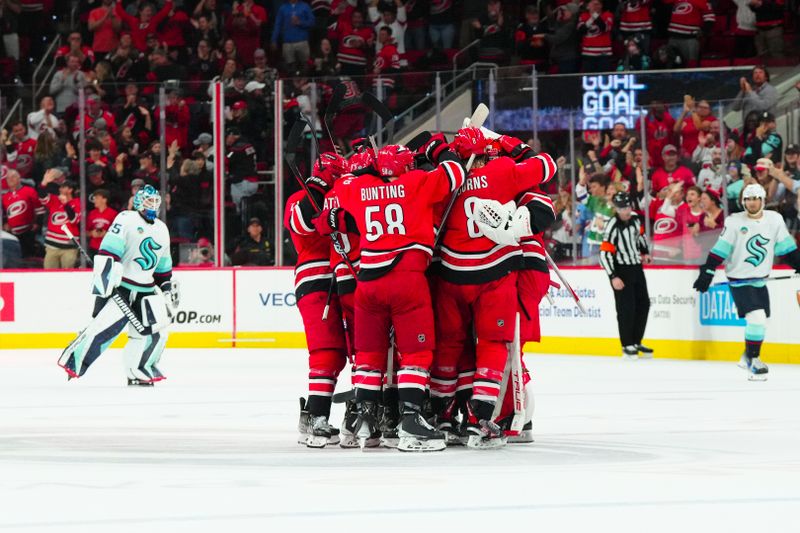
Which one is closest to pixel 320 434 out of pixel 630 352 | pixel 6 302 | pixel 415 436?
pixel 415 436

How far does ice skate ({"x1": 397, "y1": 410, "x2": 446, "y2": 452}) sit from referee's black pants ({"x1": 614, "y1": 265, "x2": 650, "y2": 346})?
23.9ft

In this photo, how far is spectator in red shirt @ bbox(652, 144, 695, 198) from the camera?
13.5m

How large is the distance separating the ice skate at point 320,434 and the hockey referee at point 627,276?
277 inches

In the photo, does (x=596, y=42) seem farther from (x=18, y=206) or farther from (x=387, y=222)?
(x=387, y=222)

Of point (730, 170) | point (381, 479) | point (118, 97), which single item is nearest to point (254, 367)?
point (118, 97)

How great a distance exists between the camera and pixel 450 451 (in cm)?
635

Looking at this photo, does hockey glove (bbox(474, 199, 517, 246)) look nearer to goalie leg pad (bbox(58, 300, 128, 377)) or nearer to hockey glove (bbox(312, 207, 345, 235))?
hockey glove (bbox(312, 207, 345, 235))

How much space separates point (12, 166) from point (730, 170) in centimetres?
731

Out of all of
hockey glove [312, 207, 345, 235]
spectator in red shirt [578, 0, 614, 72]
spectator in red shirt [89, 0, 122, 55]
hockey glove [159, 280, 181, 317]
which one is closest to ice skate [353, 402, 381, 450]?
hockey glove [312, 207, 345, 235]

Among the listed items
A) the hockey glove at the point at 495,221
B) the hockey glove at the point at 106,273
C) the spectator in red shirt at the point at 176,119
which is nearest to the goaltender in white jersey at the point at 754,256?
the hockey glove at the point at 106,273

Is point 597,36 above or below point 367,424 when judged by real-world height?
above

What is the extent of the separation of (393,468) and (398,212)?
1183 mm

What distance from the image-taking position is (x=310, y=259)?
686 centimetres

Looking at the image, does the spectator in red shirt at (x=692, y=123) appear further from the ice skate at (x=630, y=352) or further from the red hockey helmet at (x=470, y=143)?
the red hockey helmet at (x=470, y=143)
